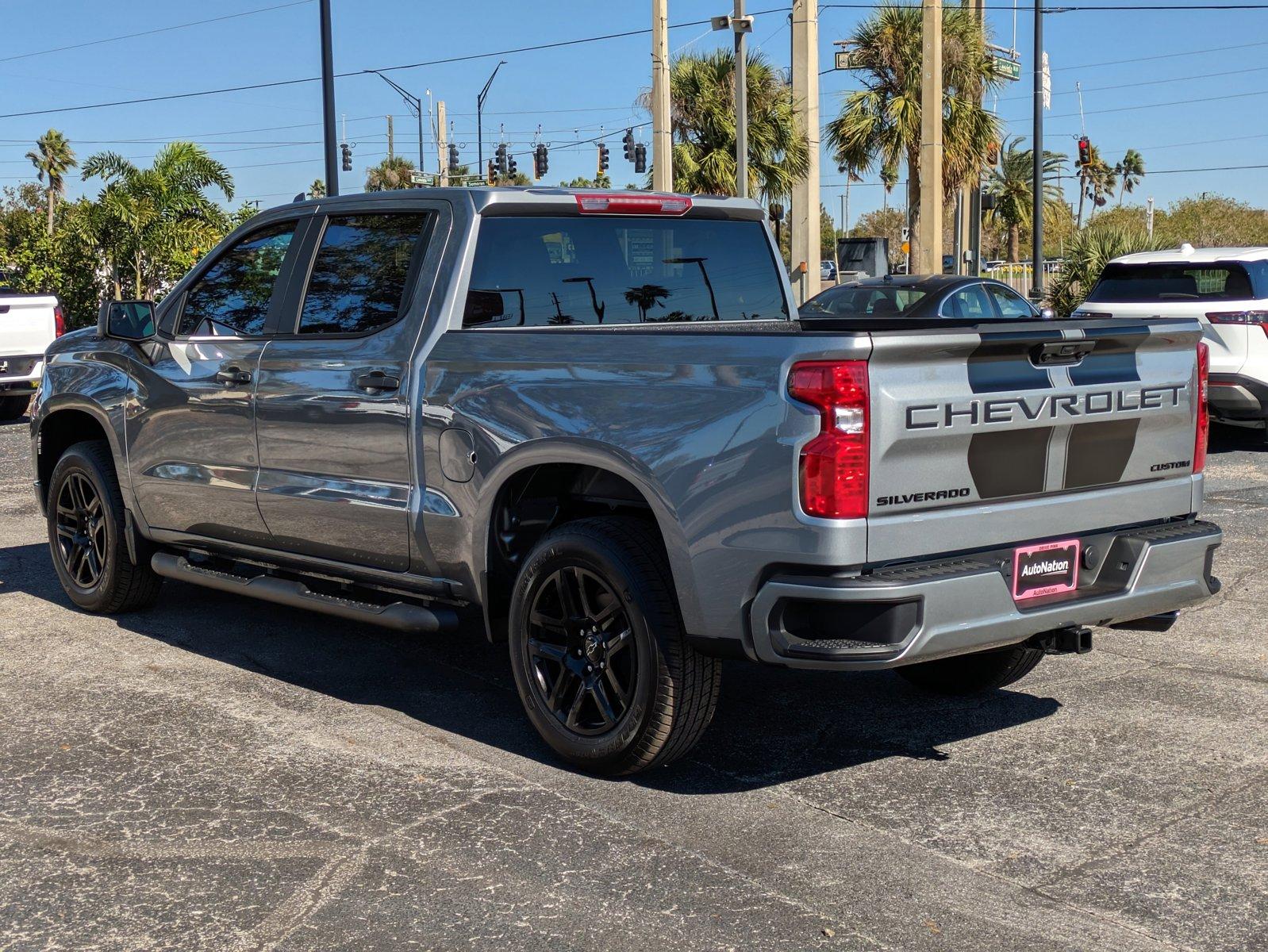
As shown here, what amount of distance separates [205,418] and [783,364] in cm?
322

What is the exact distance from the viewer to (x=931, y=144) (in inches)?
1115

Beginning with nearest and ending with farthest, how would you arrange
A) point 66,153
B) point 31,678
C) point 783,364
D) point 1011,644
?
point 783,364
point 1011,644
point 31,678
point 66,153

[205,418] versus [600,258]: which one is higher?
[600,258]

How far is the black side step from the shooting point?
18.0 ft

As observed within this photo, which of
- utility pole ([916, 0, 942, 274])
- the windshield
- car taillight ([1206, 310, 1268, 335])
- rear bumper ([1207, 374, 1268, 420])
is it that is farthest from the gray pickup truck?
utility pole ([916, 0, 942, 274])

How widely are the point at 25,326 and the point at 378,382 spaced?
1411cm

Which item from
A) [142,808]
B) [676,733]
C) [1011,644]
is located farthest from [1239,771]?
[142,808]

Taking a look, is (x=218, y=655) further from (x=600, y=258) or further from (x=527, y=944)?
(x=527, y=944)

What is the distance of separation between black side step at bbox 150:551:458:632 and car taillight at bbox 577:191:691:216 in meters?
1.68

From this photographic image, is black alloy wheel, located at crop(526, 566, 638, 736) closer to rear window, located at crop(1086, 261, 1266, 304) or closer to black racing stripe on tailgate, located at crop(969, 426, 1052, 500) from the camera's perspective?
black racing stripe on tailgate, located at crop(969, 426, 1052, 500)

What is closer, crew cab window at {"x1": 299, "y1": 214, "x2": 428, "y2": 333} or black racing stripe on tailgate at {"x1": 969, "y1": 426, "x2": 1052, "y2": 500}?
black racing stripe on tailgate at {"x1": 969, "y1": 426, "x2": 1052, "y2": 500}

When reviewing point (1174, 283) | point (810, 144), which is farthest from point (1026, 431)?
point (810, 144)

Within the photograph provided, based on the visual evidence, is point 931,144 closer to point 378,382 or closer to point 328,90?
point 328,90

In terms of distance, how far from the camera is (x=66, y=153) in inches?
3625
